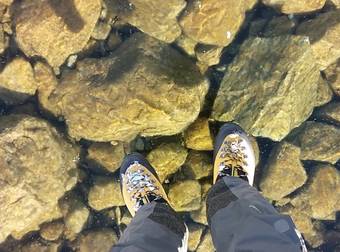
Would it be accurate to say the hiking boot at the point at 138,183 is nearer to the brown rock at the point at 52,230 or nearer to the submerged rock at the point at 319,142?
the brown rock at the point at 52,230

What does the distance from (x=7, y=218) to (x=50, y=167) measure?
741 mm

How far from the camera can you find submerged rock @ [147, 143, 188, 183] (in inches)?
168

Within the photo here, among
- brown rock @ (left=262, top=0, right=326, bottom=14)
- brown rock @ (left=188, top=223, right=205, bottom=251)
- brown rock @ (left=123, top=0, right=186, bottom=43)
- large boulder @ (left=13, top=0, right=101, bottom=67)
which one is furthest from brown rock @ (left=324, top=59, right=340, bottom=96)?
large boulder @ (left=13, top=0, right=101, bottom=67)

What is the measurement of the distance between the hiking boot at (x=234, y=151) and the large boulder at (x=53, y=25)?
77.4 inches

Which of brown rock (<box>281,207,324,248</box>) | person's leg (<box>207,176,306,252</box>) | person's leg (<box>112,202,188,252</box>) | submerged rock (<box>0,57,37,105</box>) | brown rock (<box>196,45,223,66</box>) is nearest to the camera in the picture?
person's leg (<box>207,176,306,252</box>)

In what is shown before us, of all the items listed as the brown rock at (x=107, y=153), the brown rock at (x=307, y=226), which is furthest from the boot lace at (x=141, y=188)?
the brown rock at (x=307, y=226)

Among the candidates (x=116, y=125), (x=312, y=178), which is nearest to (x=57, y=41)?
(x=116, y=125)

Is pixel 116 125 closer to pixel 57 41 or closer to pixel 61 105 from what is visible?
pixel 61 105

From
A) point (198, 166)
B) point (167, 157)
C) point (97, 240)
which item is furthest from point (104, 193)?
point (198, 166)

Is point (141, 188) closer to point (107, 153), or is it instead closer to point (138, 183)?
point (138, 183)

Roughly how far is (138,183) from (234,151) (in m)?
1.14

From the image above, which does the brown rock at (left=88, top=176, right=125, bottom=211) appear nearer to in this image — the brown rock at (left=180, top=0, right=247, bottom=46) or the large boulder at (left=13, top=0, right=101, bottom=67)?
the large boulder at (left=13, top=0, right=101, bottom=67)

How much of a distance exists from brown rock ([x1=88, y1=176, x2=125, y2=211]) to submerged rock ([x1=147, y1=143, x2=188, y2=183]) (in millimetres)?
565

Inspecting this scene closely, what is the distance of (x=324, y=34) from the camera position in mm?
4043
